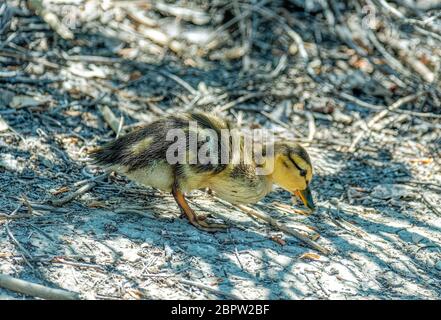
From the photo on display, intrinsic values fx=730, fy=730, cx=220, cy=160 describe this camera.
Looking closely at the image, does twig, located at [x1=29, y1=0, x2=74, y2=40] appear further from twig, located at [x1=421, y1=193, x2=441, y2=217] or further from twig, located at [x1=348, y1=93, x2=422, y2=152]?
twig, located at [x1=421, y1=193, x2=441, y2=217]

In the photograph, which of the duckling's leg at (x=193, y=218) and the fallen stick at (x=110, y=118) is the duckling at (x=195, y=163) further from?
the fallen stick at (x=110, y=118)

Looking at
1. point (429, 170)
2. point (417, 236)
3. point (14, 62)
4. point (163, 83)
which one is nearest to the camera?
point (417, 236)

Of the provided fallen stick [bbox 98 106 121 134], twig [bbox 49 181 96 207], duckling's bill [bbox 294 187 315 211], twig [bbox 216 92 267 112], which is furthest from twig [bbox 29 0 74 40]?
duckling's bill [bbox 294 187 315 211]

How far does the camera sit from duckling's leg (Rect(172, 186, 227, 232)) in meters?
4.27

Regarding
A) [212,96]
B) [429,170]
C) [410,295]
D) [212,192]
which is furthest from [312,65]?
[410,295]

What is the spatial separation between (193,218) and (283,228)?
1.78ft

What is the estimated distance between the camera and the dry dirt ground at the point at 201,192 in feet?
12.3

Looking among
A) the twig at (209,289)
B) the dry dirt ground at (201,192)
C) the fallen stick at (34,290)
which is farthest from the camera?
the dry dirt ground at (201,192)

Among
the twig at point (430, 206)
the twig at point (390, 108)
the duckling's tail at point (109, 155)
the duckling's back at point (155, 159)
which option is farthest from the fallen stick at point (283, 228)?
the twig at point (390, 108)

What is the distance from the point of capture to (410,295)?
12.5 feet

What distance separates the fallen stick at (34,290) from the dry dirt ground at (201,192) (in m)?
0.04

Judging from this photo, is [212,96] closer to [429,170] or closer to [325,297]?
[429,170]

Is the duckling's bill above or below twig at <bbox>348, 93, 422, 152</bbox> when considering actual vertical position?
above

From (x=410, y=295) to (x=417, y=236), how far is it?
2.47ft
